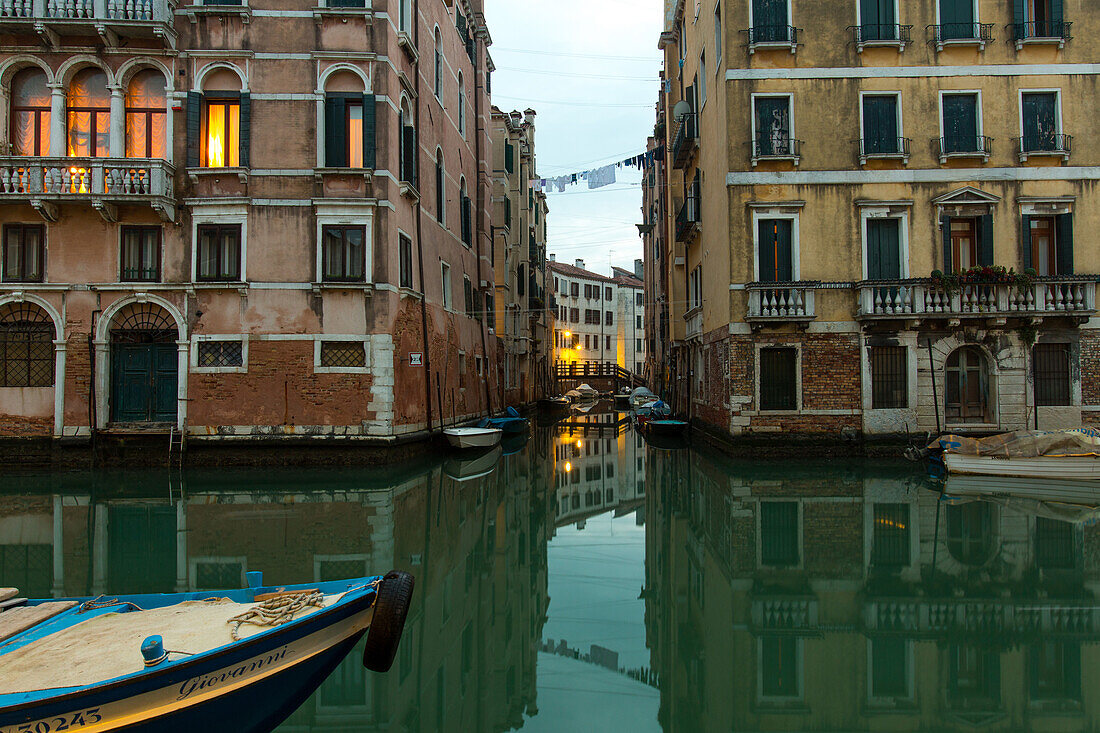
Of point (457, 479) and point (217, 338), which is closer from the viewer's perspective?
point (457, 479)

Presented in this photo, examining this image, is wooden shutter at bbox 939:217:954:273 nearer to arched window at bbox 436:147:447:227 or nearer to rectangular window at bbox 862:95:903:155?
rectangular window at bbox 862:95:903:155

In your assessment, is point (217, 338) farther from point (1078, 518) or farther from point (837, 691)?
point (1078, 518)

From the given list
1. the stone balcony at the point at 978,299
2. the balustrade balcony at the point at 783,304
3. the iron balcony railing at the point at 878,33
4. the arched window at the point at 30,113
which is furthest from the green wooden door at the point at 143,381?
the iron balcony railing at the point at 878,33

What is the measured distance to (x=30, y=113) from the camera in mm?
16312

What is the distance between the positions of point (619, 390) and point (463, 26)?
104 ft

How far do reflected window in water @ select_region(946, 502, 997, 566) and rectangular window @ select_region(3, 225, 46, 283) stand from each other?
17.9 metres

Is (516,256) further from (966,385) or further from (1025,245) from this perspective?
(1025,245)

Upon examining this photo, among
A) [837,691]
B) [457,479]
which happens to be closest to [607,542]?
[837,691]

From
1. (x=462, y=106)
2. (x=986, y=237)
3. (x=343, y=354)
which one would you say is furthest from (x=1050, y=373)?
(x=462, y=106)

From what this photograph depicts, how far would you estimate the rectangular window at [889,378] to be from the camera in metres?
16.8

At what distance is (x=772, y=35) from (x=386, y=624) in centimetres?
1668

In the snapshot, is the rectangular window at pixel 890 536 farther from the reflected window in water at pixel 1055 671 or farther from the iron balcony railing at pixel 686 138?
the iron balcony railing at pixel 686 138

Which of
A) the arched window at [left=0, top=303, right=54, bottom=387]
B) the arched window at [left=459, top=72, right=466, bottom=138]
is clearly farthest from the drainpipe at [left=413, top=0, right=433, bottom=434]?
the arched window at [left=0, top=303, right=54, bottom=387]

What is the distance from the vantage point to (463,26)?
25578 millimetres
